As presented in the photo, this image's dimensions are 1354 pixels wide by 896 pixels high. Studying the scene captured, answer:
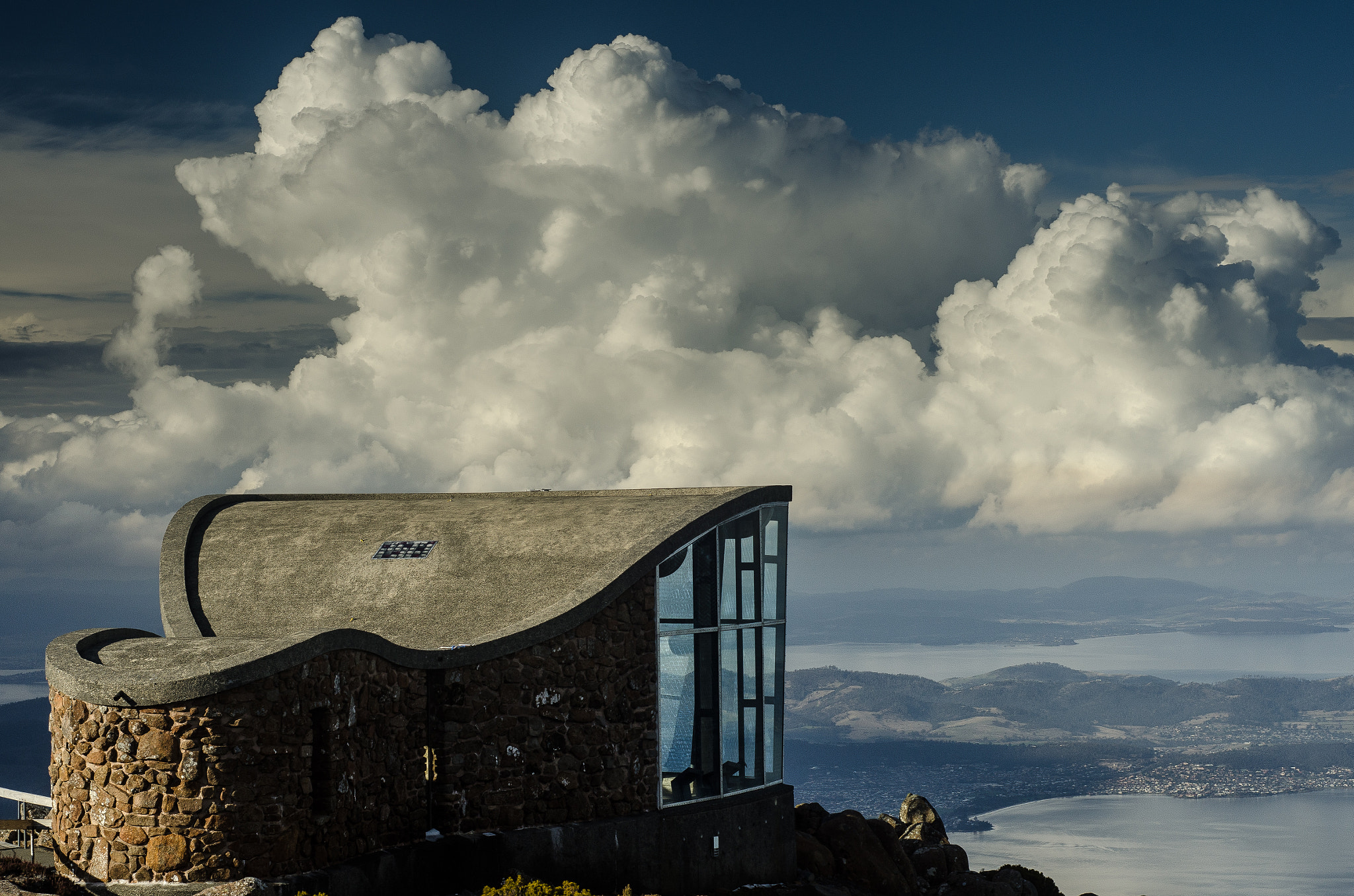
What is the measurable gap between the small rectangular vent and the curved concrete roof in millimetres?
107

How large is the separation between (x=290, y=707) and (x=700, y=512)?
6431mm

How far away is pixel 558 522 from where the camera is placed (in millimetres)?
18359

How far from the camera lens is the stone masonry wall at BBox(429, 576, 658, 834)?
570 inches

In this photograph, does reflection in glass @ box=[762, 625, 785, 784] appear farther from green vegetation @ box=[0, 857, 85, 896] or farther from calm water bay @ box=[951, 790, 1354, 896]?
calm water bay @ box=[951, 790, 1354, 896]

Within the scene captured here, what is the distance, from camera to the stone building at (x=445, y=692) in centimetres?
1201

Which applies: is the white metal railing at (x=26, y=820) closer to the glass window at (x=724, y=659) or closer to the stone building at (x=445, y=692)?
the stone building at (x=445, y=692)

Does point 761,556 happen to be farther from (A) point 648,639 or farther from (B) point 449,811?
(B) point 449,811

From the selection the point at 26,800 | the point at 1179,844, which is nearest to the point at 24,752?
the point at 26,800

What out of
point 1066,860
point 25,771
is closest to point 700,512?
point 25,771

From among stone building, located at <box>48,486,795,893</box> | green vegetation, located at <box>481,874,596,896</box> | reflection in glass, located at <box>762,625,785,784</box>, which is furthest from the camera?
reflection in glass, located at <box>762,625,785,784</box>

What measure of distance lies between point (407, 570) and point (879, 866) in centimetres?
870

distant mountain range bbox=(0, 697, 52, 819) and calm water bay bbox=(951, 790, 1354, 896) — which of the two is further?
calm water bay bbox=(951, 790, 1354, 896)

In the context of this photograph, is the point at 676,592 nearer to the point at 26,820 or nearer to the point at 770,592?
the point at 770,592

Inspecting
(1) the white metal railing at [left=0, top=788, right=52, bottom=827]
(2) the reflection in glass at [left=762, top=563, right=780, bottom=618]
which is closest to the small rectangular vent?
(2) the reflection in glass at [left=762, top=563, right=780, bottom=618]
